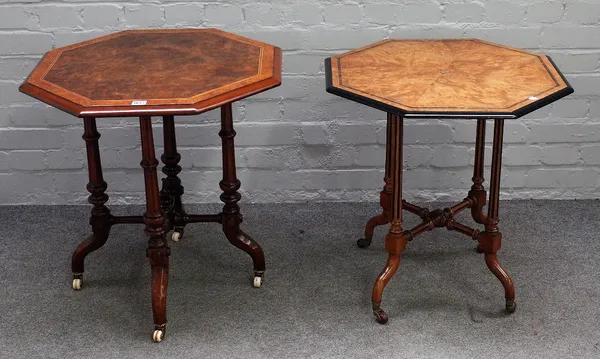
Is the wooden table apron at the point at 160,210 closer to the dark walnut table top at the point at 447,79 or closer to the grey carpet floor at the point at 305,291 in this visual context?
the grey carpet floor at the point at 305,291

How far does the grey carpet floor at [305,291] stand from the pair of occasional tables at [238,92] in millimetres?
111

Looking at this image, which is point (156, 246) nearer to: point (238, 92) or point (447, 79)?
point (238, 92)

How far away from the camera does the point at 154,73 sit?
9.65ft

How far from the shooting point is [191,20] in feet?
12.1

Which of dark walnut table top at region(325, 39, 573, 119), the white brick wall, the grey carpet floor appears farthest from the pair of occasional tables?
the white brick wall

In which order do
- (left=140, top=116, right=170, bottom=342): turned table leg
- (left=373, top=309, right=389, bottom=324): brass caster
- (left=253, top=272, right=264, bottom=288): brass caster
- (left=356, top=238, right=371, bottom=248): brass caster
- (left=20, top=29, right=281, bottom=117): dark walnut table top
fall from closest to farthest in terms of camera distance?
1. (left=20, top=29, right=281, bottom=117): dark walnut table top
2. (left=140, top=116, right=170, bottom=342): turned table leg
3. (left=373, top=309, right=389, bottom=324): brass caster
4. (left=253, top=272, right=264, bottom=288): brass caster
5. (left=356, top=238, right=371, bottom=248): brass caster

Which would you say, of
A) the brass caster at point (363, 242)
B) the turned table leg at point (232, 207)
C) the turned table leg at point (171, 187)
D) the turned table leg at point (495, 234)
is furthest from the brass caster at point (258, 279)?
the turned table leg at point (495, 234)

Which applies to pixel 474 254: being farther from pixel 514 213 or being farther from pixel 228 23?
pixel 228 23

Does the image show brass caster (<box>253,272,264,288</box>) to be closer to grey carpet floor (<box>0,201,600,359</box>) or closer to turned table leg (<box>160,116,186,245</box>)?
grey carpet floor (<box>0,201,600,359</box>)

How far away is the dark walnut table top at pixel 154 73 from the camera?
8.88 feet

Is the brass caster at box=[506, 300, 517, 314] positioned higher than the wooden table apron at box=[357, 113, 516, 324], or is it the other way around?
the wooden table apron at box=[357, 113, 516, 324]

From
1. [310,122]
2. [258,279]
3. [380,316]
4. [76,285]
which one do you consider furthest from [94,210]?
[380,316]

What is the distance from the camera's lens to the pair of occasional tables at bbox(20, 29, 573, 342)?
9.05 feet

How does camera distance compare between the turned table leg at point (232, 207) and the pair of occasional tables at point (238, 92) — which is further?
the turned table leg at point (232, 207)
